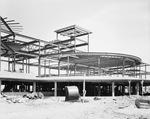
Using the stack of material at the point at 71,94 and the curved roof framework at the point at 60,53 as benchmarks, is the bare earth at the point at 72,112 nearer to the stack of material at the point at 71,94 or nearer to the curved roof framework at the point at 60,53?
the stack of material at the point at 71,94

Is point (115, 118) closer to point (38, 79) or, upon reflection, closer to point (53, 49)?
point (38, 79)

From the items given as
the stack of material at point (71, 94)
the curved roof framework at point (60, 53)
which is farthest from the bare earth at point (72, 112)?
the curved roof framework at point (60, 53)

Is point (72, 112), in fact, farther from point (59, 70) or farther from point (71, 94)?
point (59, 70)

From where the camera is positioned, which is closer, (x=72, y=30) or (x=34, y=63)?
(x=72, y=30)

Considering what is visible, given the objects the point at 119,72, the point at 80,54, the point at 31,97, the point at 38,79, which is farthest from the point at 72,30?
the point at 119,72

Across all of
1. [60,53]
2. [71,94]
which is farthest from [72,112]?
[60,53]

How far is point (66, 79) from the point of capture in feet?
131

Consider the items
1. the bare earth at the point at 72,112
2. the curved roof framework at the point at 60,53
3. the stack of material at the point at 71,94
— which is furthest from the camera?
the curved roof framework at the point at 60,53

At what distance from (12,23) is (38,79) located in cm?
1171

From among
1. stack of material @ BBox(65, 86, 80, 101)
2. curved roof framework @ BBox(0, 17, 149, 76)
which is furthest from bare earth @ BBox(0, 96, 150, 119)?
curved roof framework @ BBox(0, 17, 149, 76)

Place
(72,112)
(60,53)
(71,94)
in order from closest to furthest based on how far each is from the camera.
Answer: (72,112), (71,94), (60,53)

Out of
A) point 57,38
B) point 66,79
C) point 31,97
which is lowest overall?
point 31,97

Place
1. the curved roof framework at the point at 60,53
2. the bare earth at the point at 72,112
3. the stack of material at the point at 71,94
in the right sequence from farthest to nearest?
the curved roof framework at the point at 60,53 < the stack of material at the point at 71,94 < the bare earth at the point at 72,112

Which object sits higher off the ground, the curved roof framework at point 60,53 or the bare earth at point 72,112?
the curved roof framework at point 60,53
